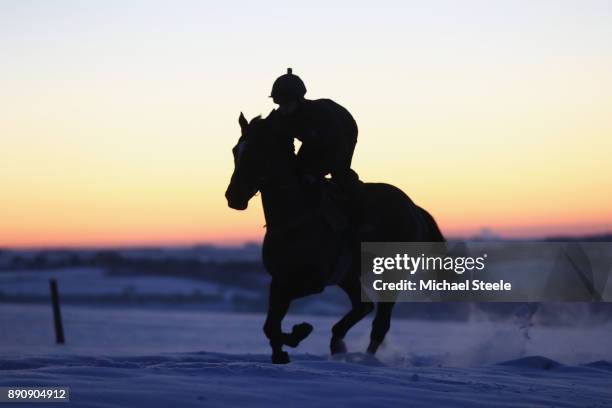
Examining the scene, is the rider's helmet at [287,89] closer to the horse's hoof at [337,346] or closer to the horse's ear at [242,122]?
the horse's ear at [242,122]

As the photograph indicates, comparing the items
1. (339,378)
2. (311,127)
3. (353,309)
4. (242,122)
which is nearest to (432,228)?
(353,309)

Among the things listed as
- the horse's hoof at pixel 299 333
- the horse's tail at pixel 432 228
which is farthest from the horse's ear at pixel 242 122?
the horse's tail at pixel 432 228

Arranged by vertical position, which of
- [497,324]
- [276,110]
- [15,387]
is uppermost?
[276,110]

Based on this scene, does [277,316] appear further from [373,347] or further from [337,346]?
[373,347]

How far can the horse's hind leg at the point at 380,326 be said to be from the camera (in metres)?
9.55

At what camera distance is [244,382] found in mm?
6238

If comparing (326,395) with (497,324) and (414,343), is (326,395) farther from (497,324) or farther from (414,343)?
(414,343)

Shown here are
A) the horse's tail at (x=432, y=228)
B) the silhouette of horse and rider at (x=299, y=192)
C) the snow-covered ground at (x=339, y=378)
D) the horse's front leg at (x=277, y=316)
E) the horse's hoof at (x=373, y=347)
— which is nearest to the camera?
the snow-covered ground at (x=339, y=378)

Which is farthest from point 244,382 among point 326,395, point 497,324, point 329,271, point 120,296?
point 120,296

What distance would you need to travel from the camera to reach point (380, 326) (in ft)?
31.6

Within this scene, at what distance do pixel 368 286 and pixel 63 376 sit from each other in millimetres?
3969

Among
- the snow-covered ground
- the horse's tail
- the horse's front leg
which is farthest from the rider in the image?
the horse's tail

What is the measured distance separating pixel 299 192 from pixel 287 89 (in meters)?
0.88

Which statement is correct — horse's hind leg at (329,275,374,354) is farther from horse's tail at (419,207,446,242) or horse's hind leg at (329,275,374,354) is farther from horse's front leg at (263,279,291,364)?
horse's front leg at (263,279,291,364)
